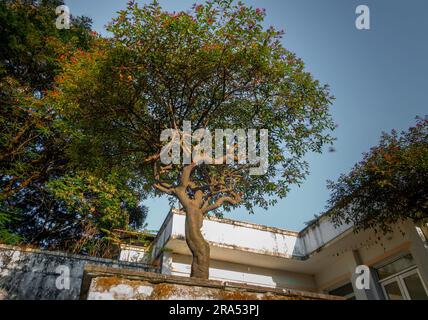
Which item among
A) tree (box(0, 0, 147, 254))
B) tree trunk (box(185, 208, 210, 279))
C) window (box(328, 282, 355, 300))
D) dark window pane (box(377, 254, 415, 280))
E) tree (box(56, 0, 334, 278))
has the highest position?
tree (box(0, 0, 147, 254))

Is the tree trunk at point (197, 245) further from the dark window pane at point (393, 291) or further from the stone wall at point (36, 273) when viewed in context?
the dark window pane at point (393, 291)

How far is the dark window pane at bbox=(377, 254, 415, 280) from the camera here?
32.9 feet

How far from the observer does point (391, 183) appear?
7863 millimetres

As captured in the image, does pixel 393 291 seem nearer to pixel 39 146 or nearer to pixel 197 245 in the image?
pixel 197 245

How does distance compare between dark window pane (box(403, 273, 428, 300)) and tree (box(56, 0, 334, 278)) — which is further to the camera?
dark window pane (box(403, 273, 428, 300))

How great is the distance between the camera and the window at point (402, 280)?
959 cm

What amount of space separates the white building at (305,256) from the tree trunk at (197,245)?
5248 mm

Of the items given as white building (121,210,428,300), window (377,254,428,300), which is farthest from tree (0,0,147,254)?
window (377,254,428,300)

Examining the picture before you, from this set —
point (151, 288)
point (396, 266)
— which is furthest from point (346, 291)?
point (151, 288)

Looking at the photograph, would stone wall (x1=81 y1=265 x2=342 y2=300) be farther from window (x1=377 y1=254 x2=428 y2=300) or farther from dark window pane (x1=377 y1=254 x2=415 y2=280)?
dark window pane (x1=377 y1=254 x2=415 y2=280)

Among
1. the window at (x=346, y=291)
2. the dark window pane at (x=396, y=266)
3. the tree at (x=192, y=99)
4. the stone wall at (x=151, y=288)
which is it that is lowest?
the stone wall at (x=151, y=288)

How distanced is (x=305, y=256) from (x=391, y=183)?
5984 millimetres

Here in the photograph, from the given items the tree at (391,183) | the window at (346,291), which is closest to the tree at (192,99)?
the tree at (391,183)
